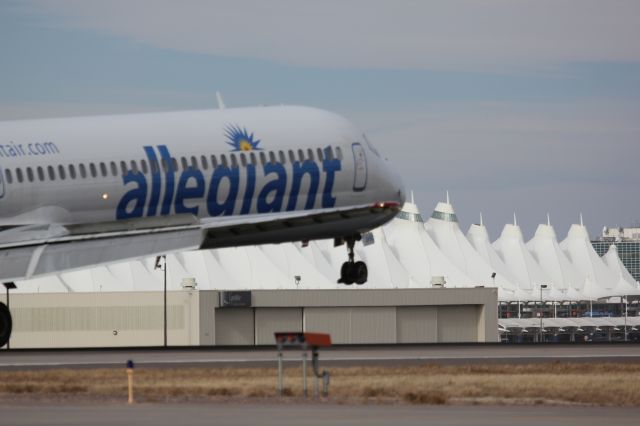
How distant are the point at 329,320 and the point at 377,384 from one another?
93.2 meters

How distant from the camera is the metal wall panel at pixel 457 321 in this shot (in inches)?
5394

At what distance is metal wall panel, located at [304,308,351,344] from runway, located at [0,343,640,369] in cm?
6529

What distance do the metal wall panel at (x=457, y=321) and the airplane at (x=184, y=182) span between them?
81055 mm

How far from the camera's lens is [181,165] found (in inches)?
2030

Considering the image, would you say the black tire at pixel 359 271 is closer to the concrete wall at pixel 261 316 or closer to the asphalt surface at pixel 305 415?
the asphalt surface at pixel 305 415

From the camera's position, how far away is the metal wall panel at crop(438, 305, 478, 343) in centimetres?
13700

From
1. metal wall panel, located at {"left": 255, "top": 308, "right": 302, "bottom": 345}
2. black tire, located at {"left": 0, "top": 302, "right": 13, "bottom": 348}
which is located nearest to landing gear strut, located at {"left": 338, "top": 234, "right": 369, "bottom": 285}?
black tire, located at {"left": 0, "top": 302, "right": 13, "bottom": 348}

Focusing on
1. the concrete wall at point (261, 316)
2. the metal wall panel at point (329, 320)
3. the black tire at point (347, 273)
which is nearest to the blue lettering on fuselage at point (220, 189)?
the black tire at point (347, 273)

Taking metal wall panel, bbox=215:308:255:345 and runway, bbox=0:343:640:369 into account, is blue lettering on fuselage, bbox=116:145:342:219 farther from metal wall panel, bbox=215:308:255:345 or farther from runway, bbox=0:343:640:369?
metal wall panel, bbox=215:308:255:345

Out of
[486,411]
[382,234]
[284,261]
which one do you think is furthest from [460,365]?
[382,234]

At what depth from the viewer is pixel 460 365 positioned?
2138 inches

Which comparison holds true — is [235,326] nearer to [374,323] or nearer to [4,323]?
[374,323]

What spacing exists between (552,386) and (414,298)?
311ft

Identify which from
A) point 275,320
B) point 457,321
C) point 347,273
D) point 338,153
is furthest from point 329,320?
point 338,153
